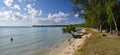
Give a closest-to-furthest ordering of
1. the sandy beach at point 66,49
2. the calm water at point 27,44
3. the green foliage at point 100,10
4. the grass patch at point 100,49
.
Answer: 1. the grass patch at point 100,49
2. the sandy beach at point 66,49
3. the calm water at point 27,44
4. the green foliage at point 100,10

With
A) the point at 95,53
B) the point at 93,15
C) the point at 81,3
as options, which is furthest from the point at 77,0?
the point at 95,53

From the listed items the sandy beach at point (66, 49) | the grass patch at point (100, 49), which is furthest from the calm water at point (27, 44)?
the grass patch at point (100, 49)

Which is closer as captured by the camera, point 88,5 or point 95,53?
point 95,53

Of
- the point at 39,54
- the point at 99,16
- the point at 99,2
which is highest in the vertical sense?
the point at 99,2

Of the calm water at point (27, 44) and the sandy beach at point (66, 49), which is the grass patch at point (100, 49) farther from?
the calm water at point (27, 44)

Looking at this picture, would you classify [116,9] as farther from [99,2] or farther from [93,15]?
[93,15]

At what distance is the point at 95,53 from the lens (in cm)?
1925

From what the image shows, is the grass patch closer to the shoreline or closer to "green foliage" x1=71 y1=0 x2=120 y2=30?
the shoreline

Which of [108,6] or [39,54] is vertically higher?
[108,6]

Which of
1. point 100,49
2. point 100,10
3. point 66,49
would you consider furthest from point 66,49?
point 100,10

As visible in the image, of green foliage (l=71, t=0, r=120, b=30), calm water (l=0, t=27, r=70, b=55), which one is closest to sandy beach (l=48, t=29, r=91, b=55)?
calm water (l=0, t=27, r=70, b=55)

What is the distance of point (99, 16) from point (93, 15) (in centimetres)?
209

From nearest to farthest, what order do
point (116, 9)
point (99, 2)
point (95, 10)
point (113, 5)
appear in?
1. point (113, 5)
2. point (116, 9)
3. point (99, 2)
4. point (95, 10)

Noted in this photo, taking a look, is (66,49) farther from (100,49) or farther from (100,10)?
(100,10)
